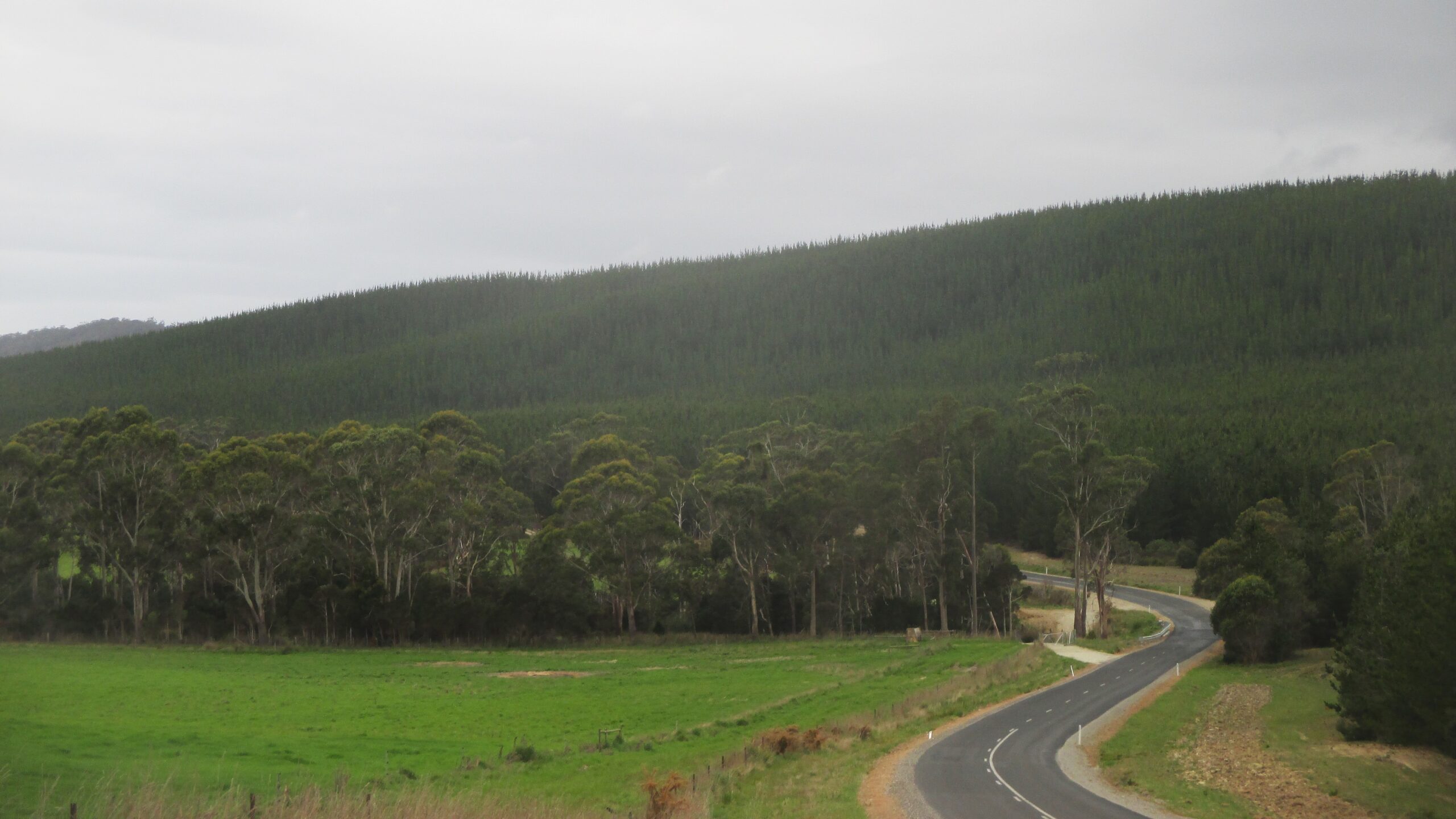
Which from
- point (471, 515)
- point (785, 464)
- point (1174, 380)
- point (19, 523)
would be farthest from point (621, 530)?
point (1174, 380)

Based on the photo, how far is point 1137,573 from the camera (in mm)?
100250

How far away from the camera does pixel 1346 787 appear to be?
2775 centimetres

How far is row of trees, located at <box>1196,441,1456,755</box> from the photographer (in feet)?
98.5

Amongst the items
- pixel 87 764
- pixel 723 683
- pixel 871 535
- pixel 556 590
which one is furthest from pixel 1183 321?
pixel 87 764

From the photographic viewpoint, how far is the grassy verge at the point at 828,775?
2538cm

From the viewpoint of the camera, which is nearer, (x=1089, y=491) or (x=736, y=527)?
(x=1089, y=491)

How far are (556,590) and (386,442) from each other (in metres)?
17.3

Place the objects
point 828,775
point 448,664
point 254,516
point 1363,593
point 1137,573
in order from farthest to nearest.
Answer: point 1137,573
point 254,516
point 448,664
point 1363,593
point 828,775

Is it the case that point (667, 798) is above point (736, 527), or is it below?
below

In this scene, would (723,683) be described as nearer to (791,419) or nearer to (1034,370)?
(791,419)

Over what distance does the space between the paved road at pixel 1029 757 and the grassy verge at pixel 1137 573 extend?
3622 centimetres

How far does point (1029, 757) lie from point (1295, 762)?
7.33 meters

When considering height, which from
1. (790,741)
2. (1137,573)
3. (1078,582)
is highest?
(1078,582)

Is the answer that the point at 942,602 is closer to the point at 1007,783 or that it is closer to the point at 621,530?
the point at 621,530
